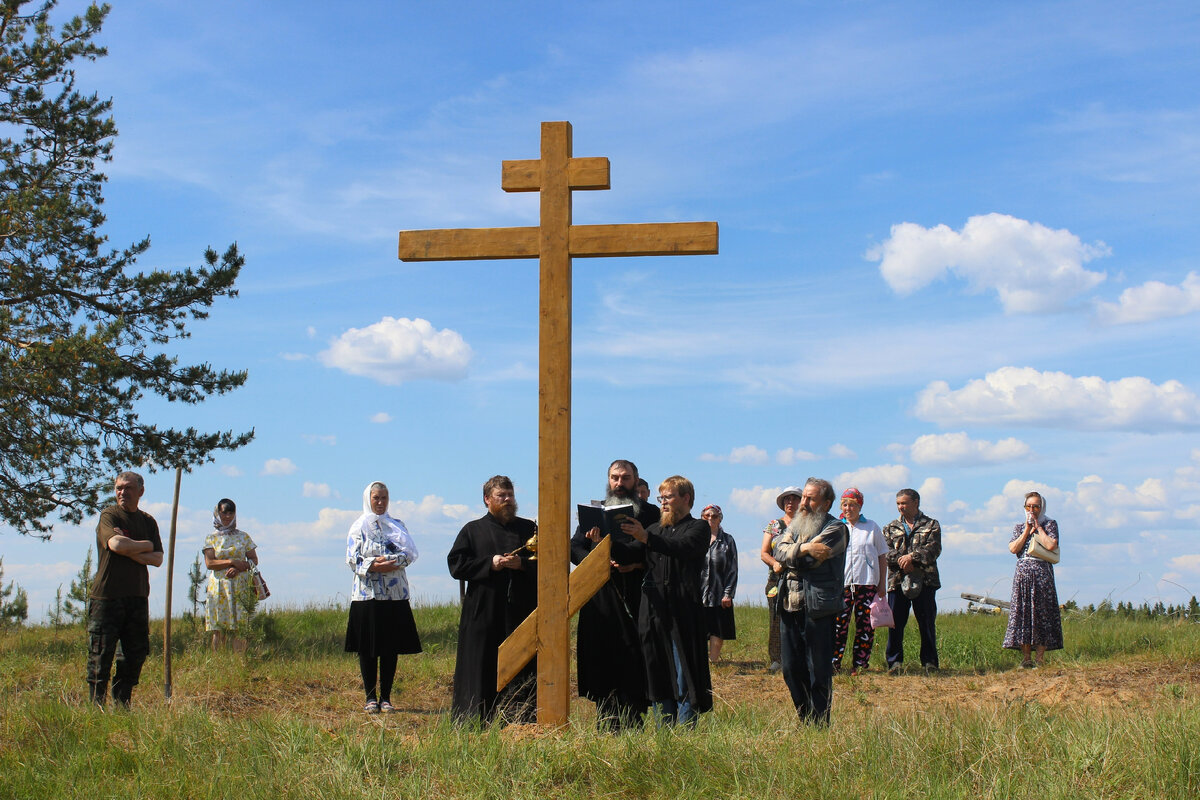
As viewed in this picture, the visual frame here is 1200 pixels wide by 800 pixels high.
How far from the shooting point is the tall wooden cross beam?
22.0ft

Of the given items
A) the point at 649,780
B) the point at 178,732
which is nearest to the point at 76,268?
the point at 178,732

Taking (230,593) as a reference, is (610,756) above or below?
below

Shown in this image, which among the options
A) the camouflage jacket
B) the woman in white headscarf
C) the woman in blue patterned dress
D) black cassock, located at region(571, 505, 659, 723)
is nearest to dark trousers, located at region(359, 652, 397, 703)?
the woman in white headscarf

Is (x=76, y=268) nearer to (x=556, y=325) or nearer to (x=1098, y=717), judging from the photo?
(x=556, y=325)

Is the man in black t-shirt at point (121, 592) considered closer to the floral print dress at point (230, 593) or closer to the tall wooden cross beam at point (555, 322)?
the tall wooden cross beam at point (555, 322)

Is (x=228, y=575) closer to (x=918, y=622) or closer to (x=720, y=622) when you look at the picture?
(x=720, y=622)

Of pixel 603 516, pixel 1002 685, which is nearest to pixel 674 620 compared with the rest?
pixel 603 516

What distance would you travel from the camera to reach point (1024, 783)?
5.20 metres

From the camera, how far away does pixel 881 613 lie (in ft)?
37.8

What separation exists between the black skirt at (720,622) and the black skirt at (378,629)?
3.93m

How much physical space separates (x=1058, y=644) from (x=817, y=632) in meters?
6.05

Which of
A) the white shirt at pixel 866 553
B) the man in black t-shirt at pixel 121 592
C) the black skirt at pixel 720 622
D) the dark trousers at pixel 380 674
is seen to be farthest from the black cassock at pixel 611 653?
the black skirt at pixel 720 622

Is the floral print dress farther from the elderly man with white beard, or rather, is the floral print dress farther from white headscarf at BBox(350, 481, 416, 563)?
the elderly man with white beard

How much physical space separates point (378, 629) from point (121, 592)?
2.05 metres
